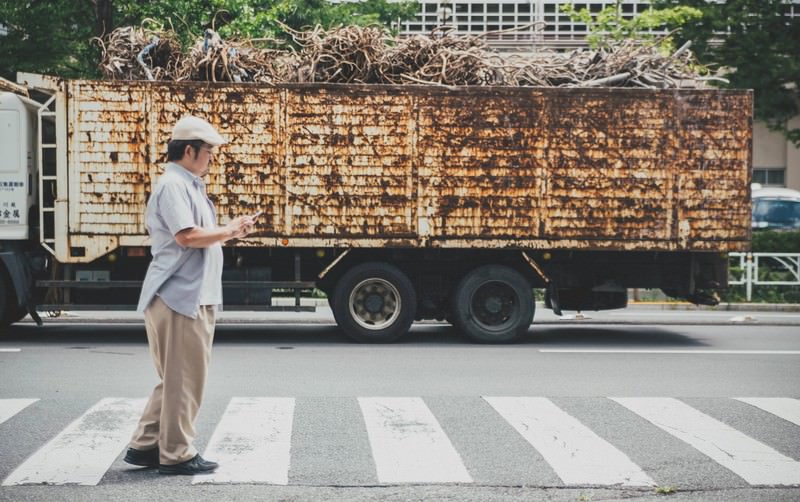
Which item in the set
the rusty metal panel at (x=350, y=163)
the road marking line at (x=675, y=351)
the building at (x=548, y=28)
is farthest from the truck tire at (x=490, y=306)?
the building at (x=548, y=28)

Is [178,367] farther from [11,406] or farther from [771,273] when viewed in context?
[771,273]

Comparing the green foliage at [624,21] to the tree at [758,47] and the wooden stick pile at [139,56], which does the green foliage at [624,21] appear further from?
the wooden stick pile at [139,56]

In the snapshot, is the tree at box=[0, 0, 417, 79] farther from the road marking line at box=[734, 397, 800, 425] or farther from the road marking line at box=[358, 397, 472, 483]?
the road marking line at box=[734, 397, 800, 425]

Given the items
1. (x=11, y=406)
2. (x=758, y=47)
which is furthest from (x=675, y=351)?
(x=758, y=47)

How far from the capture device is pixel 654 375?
10.3 meters

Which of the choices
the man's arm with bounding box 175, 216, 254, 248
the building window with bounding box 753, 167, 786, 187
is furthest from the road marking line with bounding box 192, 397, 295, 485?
the building window with bounding box 753, 167, 786, 187

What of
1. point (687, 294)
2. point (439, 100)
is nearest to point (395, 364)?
point (439, 100)

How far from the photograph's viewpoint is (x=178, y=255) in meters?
5.71

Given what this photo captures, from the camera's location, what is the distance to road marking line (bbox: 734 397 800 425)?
7.90 m

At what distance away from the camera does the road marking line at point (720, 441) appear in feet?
19.7

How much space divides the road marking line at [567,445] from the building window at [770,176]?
28868 mm

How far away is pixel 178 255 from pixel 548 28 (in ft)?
111

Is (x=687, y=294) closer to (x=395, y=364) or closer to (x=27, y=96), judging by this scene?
(x=395, y=364)

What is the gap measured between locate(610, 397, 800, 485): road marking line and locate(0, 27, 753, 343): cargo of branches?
4797 mm
